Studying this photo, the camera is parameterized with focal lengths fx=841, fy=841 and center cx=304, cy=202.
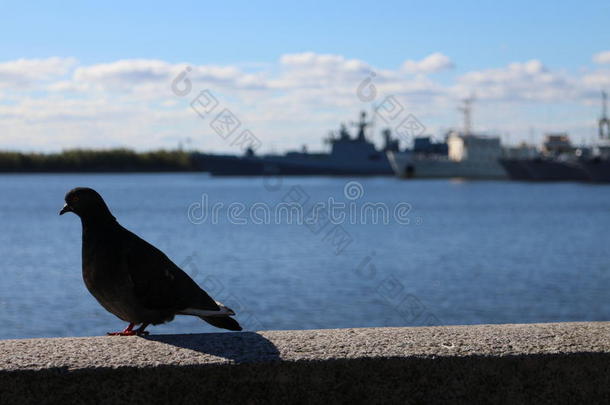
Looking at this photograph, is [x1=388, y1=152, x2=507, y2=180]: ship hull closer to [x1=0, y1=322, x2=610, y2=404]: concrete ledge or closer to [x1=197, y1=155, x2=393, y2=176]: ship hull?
[x1=197, y1=155, x2=393, y2=176]: ship hull

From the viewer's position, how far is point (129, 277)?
2895 mm

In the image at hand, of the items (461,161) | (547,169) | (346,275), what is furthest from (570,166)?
(346,275)

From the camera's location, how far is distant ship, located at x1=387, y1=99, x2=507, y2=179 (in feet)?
320

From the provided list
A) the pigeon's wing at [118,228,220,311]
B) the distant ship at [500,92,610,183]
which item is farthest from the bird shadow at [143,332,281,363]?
the distant ship at [500,92,610,183]

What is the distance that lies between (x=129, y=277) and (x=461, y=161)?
9734 centimetres

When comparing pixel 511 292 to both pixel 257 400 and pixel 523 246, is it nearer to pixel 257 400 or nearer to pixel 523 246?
pixel 523 246

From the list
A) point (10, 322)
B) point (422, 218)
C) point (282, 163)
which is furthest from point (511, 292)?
point (282, 163)

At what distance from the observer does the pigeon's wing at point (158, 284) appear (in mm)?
2904

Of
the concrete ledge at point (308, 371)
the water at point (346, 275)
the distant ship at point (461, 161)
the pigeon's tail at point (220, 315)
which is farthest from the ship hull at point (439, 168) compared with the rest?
the concrete ledge at point (308, 371)

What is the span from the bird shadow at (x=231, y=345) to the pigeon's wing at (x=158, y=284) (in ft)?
0.37

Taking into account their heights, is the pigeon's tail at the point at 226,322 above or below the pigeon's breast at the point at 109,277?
below

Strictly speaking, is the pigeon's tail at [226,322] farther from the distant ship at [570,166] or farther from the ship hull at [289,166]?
the ship hull at [289,166]

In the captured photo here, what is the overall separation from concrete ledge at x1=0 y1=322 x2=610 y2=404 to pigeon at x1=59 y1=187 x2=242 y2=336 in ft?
0.60

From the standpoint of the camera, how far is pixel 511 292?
15.8 metres
